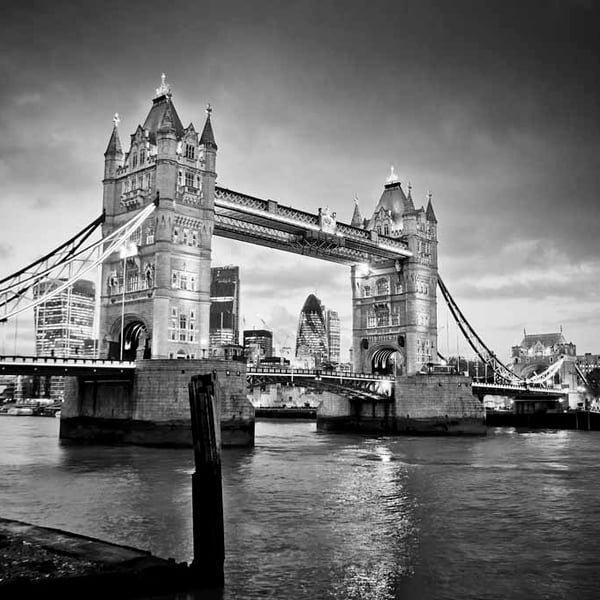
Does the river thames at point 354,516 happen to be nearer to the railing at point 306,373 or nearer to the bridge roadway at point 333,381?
the railing at point 306,373

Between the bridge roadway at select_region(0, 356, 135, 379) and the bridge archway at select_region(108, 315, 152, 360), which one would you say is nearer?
the bridge roadway at select_region(0, 356, 135, 379)

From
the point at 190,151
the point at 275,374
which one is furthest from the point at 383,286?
the point at 190,151

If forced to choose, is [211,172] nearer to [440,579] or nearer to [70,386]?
[70,386]

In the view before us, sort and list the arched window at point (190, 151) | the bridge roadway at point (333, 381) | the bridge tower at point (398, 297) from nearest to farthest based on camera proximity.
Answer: the arched window at point (190, 151), the bridge roadway at point (333, 381), the bridge tower at point (398, 297)

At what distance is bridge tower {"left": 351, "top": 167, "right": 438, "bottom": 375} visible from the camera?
79750mm

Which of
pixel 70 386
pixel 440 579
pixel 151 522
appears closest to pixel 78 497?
pixel 151 522

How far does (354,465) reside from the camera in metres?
40.0

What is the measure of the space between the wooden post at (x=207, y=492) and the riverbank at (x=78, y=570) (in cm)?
52

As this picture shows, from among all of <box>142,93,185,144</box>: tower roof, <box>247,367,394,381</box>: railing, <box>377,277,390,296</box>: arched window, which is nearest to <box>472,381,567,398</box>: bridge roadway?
<box>377,277,390,296</box>: arched window

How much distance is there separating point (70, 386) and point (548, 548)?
142ft

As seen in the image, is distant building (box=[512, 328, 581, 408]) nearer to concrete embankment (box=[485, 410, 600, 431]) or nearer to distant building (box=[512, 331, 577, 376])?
distant building (box=[512, 331, 577, 376])

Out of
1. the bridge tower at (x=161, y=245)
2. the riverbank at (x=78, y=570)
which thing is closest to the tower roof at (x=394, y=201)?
the bridge tower at (x=161, y=245)

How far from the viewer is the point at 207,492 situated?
47.8 feet

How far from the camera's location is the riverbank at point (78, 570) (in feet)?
37.9
